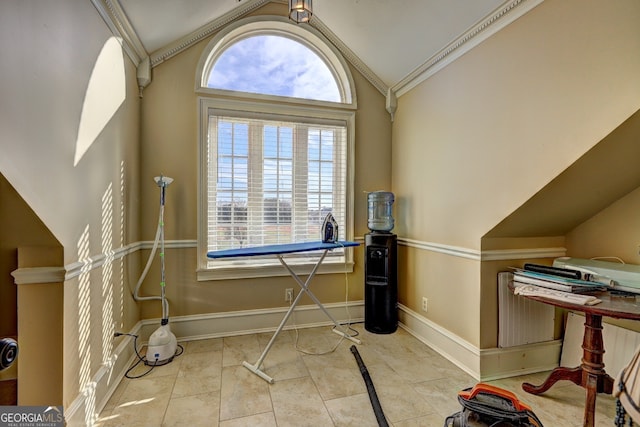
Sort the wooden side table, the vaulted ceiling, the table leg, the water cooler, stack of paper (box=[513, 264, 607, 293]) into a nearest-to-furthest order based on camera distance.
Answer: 1. the wooden side table
2. the table leg
3. stack of paper (box=[513, 264, 607, 293])
4. the vaulted ceiling
5. the water cooler

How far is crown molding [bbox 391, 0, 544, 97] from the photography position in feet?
6.29

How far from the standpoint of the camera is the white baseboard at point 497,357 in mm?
2158

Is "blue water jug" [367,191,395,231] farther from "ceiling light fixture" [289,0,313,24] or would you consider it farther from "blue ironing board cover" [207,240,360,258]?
"ceiling light fixture" [289,0,313,24]

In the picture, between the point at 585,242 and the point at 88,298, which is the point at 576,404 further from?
the point at 88,298

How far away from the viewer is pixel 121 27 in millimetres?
2070

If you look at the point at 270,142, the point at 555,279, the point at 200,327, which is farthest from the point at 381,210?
the point at 200,327

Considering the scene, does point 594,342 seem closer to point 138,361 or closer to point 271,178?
point 271,178

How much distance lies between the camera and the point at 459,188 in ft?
7.86

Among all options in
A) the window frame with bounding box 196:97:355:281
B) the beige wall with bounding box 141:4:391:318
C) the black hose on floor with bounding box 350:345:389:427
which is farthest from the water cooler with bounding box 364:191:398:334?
the beige wall with bounding box 141:4:391:318

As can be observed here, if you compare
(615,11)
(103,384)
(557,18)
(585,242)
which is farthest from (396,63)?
(103,384)

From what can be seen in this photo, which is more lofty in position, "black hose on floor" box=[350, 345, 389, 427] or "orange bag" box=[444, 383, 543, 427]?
"orange bag" box=[444, 383, 543, 427]

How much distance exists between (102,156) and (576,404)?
3425mm

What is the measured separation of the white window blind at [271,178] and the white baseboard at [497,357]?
4.36ft

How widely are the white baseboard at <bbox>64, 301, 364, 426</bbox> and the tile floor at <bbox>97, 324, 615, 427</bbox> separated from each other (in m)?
0.10
